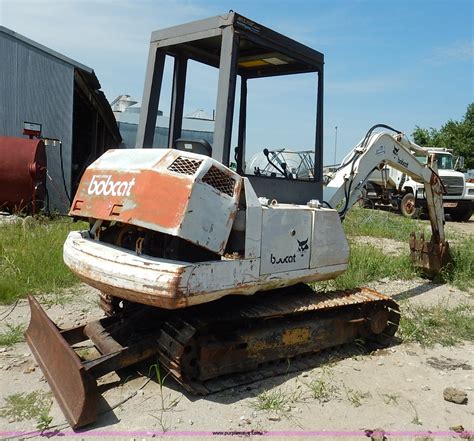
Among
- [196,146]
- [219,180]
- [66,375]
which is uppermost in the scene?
[196,146]

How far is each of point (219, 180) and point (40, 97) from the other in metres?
10.9

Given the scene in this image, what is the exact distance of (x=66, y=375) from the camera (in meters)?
3.37

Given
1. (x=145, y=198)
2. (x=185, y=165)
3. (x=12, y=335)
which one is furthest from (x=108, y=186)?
(x=12, y=335)

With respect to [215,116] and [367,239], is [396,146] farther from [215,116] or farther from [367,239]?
[367,239]

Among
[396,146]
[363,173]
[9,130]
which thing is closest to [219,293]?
[363,173]

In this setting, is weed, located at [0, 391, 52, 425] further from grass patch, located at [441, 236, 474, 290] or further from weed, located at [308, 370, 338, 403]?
grass patch, located at [441, 236, 474, 290]

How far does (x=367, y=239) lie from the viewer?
36.2ft

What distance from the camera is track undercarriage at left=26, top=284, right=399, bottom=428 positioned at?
3.38 metres

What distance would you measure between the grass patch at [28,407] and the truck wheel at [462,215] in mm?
17808

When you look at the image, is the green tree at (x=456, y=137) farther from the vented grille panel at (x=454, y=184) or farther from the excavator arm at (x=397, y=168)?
the excavator arm at (x=397, y=168)

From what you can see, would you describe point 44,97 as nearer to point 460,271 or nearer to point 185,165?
point 460,271

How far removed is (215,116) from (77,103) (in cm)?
1544

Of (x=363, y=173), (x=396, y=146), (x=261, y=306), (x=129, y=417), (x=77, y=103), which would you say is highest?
(x=77, y=103)

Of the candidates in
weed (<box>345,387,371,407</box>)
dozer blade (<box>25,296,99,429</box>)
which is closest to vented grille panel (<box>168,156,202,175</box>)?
dozer blade (<box>25,296,99,429</box>)
